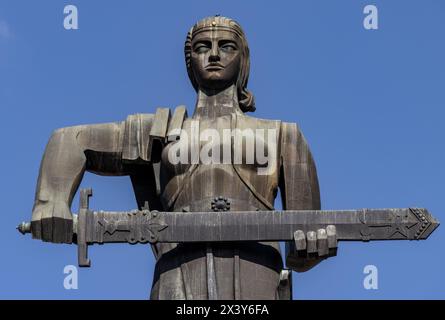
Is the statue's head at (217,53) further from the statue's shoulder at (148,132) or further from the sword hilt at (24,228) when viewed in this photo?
the sword hilt at (24,228)

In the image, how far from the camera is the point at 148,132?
37.0 meters

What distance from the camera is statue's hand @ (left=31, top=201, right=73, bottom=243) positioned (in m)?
35.6

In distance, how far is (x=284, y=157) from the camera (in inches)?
1457

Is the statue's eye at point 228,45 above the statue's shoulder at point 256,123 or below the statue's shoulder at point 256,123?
above

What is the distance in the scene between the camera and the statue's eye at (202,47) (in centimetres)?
3759

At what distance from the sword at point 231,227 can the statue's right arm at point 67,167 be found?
0.49m

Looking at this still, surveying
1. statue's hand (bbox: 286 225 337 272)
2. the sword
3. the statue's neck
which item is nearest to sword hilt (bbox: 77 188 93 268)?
the sword

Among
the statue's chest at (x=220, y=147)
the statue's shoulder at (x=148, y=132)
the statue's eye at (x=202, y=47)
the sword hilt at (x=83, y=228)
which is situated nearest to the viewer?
the sword hilt at (x=83, y=228)

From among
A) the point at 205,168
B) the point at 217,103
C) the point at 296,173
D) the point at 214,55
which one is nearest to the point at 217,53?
the point at 214,55

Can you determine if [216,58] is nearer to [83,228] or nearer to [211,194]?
[211,194]

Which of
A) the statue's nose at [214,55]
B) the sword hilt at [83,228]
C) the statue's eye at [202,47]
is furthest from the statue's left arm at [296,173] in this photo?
the sword hilt at [83,228]

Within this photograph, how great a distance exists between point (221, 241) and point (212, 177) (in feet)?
4.04

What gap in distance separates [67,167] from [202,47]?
9.87 feet
